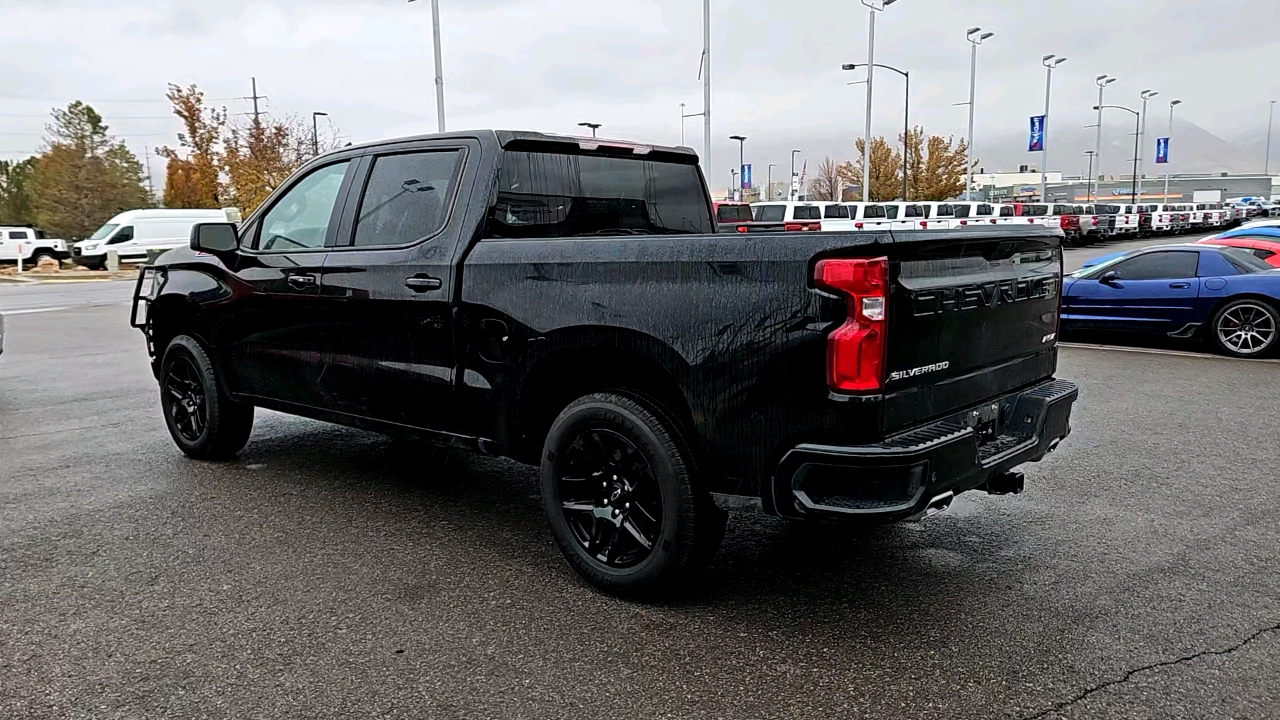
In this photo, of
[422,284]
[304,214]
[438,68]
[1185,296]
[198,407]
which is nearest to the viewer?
[422,284]

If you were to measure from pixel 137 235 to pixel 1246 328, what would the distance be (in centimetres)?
3690

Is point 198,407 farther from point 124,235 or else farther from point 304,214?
point 124,235

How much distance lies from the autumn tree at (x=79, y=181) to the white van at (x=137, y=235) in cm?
1466

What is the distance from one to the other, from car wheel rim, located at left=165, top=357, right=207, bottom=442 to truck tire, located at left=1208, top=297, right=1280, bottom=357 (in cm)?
1042

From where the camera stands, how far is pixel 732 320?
356 centimetres

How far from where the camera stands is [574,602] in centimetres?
404

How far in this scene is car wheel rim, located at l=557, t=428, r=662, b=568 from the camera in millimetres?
3957

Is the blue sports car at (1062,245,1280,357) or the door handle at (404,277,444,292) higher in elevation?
the door handle at (404,277,444,292)

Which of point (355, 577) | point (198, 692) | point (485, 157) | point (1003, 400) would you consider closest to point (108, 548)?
point (355, 577)

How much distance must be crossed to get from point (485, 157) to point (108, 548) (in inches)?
101

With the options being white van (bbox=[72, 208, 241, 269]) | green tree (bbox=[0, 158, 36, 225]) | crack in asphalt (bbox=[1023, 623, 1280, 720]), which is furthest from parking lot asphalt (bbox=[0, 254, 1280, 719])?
green tree (bbox=[0, 158, 36, 225])

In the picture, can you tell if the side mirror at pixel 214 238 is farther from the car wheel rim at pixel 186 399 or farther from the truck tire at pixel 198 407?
the car wheel rim at pixel 186 399

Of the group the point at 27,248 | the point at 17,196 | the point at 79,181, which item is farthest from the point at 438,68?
the point at 17,196

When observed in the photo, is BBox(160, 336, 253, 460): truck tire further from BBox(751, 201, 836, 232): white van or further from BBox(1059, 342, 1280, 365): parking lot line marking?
BBox(751, 201, 836, 232): white van
